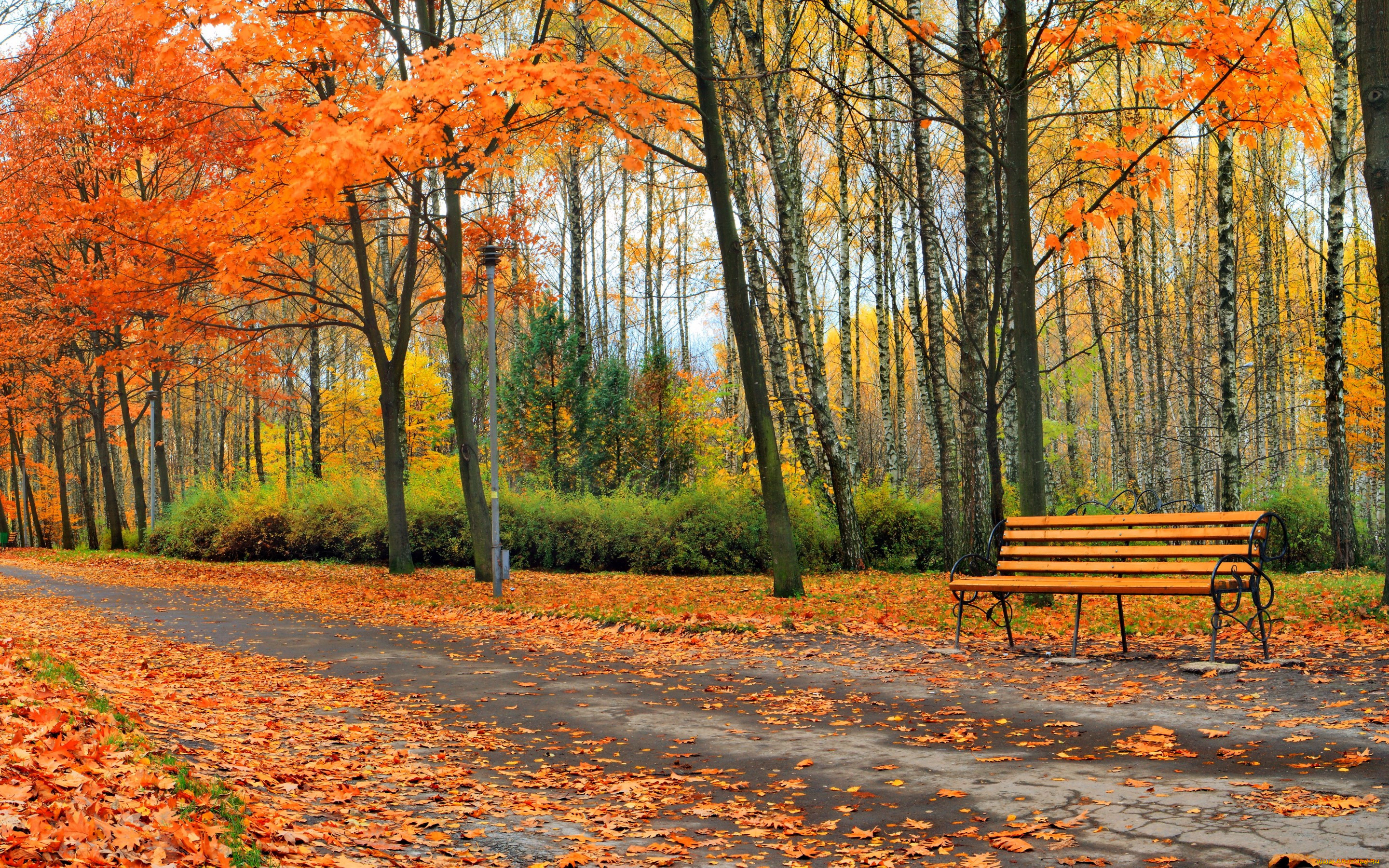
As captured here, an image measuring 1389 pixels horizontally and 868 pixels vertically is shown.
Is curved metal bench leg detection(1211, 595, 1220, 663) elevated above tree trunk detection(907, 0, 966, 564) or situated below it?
below

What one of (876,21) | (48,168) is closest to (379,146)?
(876,21)

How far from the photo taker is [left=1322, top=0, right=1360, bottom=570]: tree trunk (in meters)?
12.7

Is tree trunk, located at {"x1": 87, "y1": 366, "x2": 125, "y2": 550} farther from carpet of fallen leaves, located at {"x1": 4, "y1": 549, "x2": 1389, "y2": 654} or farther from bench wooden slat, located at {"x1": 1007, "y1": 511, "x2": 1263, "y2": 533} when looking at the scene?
bench wooden slat, located at {"x1": 1007, "y1": 511, "x2": 1263, "y2": 533}

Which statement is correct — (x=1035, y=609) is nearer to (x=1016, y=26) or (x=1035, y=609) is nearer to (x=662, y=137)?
(x=1016, y=26)

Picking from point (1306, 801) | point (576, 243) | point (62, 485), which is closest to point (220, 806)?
point (1306, 801)

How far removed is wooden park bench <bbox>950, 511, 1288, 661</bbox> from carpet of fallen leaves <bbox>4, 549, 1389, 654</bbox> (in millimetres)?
522

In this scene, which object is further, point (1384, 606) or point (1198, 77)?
point (1198, 77)

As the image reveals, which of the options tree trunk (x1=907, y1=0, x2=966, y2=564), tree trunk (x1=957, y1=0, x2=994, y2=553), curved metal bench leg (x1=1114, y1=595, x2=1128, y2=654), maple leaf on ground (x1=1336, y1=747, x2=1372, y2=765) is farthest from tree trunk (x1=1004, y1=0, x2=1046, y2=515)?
maple leaf on ground (x1=1336, y1=747, x2=1372, y2=765)

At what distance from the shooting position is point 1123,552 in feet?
23.3

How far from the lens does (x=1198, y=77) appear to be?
9406 mm

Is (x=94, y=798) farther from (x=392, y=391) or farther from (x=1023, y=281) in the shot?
(x=392, y=391)

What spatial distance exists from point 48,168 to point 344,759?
21.5 metres

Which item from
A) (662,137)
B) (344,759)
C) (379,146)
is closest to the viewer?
(344,759)

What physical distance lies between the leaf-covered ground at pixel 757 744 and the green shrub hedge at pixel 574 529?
6984 millimetres
